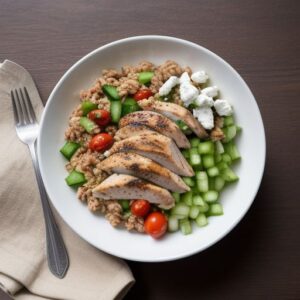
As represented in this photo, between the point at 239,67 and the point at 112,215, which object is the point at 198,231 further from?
the point at 239,67

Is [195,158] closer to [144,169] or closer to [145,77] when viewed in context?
[144,169]

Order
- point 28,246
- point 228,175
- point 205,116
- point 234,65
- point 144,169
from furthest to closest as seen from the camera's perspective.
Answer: point 234,65
point 28,246
point 228,175
point 205,116
point 144,169

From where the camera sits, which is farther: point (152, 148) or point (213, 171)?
point (213, 171)

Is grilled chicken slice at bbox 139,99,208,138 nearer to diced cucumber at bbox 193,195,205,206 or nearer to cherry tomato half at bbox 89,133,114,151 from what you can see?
cherry tomato half at bbox 89,133,114,151

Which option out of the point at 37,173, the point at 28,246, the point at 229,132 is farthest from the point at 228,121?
the point at 28,246

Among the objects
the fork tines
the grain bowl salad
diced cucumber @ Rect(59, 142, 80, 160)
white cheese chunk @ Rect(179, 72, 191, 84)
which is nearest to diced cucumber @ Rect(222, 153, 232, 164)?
the grain bowl salad

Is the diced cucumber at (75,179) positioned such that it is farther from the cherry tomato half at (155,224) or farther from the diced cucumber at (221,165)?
the diced cucumber at (221,165)
